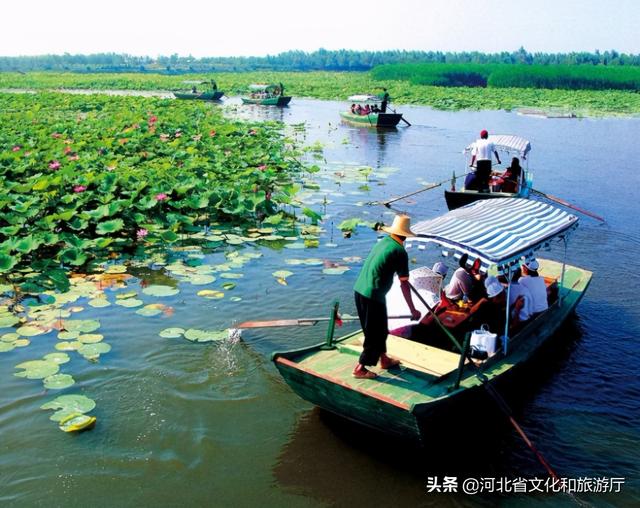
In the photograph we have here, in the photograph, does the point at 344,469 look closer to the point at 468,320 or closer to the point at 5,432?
the point at 468,320

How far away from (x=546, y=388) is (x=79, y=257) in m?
6.71

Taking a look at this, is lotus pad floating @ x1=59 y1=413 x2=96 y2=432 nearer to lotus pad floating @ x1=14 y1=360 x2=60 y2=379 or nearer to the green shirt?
lotus pad floating @ x1=14 y1=360 x2=60 y2=379

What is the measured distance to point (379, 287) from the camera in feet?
17.4

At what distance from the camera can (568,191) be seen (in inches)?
671

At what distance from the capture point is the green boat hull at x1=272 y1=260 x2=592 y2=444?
5.00m

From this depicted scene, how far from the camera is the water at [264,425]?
5070mm

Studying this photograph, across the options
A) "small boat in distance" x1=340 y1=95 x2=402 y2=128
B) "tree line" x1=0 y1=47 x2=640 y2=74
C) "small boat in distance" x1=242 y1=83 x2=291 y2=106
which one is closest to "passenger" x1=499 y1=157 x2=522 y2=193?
"small boat in distance" x1=340 y1=95 x2=402 y2=128

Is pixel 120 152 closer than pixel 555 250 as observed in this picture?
No

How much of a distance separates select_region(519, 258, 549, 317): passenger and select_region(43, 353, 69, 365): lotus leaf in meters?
5.29

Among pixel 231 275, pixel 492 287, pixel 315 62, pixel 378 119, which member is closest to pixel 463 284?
pixel 492 287

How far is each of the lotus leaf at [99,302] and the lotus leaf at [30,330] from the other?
87 cm

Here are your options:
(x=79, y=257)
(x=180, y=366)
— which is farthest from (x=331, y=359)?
(x=79, y=257)

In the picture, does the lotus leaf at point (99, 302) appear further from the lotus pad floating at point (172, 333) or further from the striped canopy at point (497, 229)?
the striped canopy at point (497, 229)

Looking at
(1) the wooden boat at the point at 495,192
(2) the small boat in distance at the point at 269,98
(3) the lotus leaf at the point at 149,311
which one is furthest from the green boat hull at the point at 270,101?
(3) the lotus leaf at the point at 149,311
